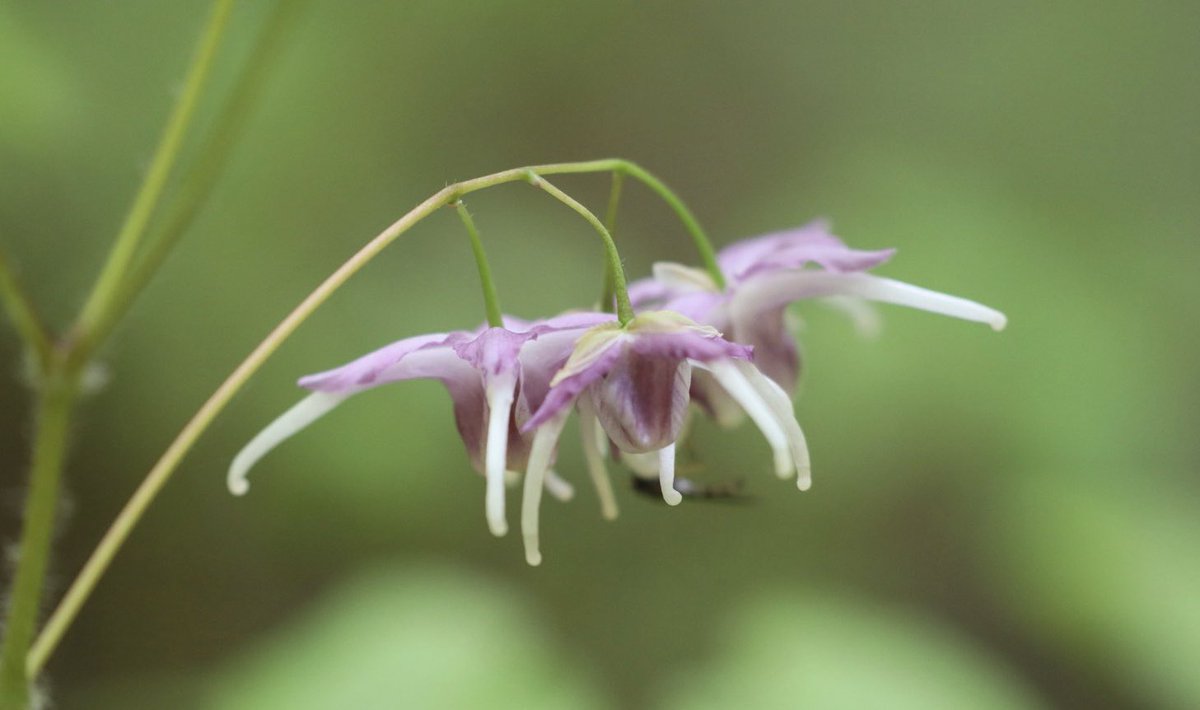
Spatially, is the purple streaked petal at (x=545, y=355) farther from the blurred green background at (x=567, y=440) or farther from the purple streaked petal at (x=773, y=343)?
the blurred green background at (x=567, y=440)

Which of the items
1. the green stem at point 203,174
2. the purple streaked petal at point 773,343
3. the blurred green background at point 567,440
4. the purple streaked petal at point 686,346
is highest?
the green stem at point 203,174

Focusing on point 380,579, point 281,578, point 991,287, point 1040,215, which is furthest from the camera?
point 1040,215

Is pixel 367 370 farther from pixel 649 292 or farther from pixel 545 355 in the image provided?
pixel 649 292

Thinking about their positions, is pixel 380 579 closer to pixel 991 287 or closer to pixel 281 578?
pixel 281 578

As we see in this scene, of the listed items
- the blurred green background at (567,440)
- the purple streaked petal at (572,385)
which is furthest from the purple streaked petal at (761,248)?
A: the blurred green background at (567,440)

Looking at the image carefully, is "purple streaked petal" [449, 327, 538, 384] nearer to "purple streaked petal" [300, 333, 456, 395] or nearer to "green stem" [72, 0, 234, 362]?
"purple streaked petal" [300, 333, 456, 395]

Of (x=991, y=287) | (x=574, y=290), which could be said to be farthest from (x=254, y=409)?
(x=991, y=287)

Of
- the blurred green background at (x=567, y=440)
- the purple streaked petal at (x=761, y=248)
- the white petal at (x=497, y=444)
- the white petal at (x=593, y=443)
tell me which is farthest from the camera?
the blurred green background at (x=567, y=440)
